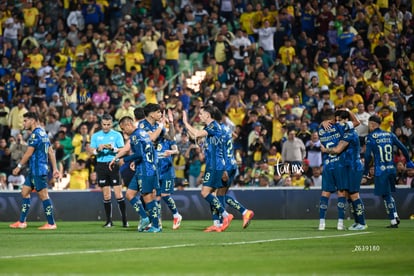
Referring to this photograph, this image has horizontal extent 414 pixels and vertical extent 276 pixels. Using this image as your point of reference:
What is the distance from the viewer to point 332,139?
19688 millimetres

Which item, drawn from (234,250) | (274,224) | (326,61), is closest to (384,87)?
(326,61)

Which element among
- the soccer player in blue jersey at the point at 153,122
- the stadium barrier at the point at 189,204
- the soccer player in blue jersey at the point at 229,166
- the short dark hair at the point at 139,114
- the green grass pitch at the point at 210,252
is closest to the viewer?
the green grass pitch at the point at 210,252

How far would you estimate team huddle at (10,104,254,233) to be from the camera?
19078 millimetres

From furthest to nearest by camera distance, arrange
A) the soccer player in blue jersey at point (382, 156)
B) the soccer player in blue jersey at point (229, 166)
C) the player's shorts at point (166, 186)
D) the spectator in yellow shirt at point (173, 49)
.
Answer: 1. the spectator in yellow shirt at point (173, 49)
2. the player's shorts at point (166, 186)
3. the soccer player in blue jersey at point (382, 156)
4. the soccer player in blue jersey at point (229, 166)

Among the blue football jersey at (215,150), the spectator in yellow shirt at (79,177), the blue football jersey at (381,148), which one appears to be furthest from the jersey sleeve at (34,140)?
the blue football jersey at (381,148)

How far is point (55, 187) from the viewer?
92.0ft

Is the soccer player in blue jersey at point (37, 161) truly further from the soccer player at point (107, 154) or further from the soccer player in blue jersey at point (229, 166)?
the soccer player in blue jersey at point (229, 166)

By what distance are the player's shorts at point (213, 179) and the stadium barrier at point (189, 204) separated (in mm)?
6768

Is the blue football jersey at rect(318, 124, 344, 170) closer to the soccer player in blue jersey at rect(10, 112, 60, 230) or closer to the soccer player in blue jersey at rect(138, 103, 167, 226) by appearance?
the soccer player in blue jersey at rect(138, 103, 167, 226)

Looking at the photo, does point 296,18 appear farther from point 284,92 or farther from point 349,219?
point 349,219

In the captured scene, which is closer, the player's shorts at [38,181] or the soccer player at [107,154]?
the player's shorts at [38,181]

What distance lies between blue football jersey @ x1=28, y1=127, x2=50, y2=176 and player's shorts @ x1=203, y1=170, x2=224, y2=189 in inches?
153

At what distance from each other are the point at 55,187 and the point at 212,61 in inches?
273

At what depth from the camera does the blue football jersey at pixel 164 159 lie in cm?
2109
